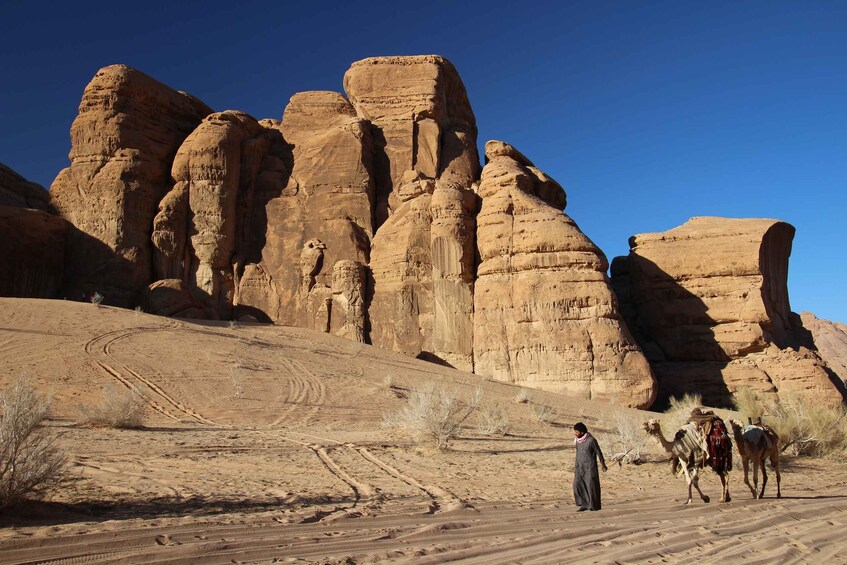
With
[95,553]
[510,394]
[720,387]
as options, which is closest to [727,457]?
[95,553]

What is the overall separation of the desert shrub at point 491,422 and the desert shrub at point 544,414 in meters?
1.41

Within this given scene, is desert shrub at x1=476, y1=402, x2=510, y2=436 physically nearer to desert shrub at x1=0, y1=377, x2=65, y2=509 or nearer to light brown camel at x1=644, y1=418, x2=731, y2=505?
light brown camel at x1=644, y1=418, x2=731, y2=505

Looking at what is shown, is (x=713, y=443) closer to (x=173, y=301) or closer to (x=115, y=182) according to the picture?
(x=173, y=301)

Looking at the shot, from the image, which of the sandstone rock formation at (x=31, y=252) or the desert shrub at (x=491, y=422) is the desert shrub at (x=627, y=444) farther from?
the sandstone rock formation at (x=31, y=252)

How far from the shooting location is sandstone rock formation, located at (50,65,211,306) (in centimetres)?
3016

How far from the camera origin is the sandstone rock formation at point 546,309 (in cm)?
2459

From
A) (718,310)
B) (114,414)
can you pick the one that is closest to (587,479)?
(114,414)

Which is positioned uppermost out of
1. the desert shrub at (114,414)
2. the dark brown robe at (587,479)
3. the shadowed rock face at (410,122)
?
the shadowed rock face at (410,122)

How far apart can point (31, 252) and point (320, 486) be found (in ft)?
87.7

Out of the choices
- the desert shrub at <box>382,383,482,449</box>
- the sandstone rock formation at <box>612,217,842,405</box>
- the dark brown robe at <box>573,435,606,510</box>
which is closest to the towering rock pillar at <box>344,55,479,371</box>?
the sandstone rock formation at <box>612,217,842,405</box>

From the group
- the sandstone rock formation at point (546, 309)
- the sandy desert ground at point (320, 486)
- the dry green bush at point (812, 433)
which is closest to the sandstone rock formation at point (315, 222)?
the sandstone rock formation at point (546, 309)

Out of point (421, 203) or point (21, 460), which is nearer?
point (21, 460)

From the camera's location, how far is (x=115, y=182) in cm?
3114

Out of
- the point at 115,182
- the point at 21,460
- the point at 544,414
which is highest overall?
the point at 115,182
